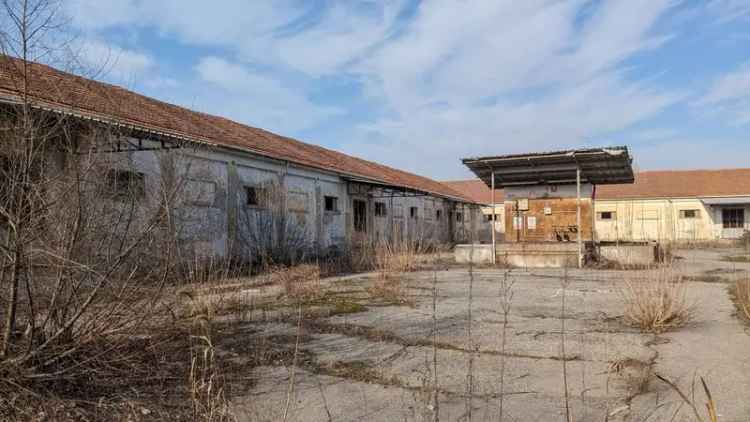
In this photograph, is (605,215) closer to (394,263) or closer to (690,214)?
(690,214)

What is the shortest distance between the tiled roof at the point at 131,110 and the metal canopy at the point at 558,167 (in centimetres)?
563

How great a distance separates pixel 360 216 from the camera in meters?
21.2

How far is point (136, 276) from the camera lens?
352 cm

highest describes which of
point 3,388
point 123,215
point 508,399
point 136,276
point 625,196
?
point 625,196

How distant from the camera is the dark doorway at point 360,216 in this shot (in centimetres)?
2078

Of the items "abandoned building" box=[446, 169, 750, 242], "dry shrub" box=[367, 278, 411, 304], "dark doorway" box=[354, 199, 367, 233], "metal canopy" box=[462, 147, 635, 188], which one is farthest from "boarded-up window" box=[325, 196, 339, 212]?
"abandoned building" box=[446, 169, 750, 242]

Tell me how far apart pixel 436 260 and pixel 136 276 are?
540 inches

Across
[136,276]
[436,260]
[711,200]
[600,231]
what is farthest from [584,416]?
[711,200]

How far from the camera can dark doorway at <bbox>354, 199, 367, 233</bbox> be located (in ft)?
68.2

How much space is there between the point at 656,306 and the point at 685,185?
111 feet

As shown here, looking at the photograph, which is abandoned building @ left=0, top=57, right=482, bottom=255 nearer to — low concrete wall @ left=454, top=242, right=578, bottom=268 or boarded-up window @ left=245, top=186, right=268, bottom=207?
boarded-up window @ left=245, top=186, right=268, bottom=207

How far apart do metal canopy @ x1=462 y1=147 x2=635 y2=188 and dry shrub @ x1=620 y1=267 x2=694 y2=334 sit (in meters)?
8.90

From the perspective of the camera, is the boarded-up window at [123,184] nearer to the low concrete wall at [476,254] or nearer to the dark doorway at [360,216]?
the low concrete wall at [476,254]

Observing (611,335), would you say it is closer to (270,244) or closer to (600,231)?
(270,244)
